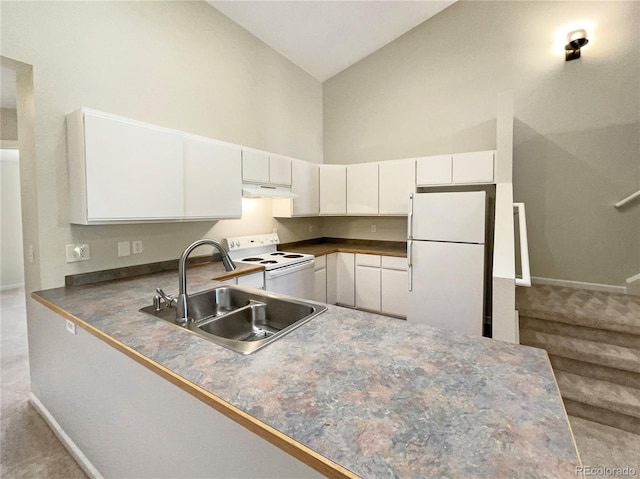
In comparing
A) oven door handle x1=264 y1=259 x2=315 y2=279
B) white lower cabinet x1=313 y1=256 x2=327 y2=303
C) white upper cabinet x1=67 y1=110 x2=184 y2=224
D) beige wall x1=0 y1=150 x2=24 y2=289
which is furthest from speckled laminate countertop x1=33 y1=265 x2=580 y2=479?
beige wall x1=0 y1=150 x2=24 y2=289

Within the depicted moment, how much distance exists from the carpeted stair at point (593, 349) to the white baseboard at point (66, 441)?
3013 mm

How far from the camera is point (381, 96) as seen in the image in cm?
423

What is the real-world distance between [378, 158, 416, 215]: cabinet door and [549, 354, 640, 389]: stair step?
6.56 ft

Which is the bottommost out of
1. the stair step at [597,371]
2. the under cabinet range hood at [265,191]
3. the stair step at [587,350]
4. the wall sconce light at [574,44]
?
the stair step at [597,371]

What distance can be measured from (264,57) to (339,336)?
363cm

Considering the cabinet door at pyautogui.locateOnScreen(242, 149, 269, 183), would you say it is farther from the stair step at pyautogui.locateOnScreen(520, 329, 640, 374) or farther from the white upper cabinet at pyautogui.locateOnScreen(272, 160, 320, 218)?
the stair step at pyautogui.locateOnScreen(520, 329, 640, 374)

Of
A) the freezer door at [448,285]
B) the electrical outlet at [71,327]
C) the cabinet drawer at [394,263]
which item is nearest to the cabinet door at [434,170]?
the freezer door at [448,285]

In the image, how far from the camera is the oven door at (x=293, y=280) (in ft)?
9.48

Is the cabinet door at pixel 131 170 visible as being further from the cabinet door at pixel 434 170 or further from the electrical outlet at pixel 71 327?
the cabinet door at pixel 434 170

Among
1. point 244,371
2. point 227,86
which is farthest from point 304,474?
point 227,86

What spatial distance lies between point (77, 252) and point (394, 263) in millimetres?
3038

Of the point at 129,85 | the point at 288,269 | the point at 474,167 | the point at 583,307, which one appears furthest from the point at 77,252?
the point at 583,307

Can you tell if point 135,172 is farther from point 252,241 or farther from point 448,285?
point 448,285

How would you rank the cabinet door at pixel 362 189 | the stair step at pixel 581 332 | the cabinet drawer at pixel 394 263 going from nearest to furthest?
the stair step at pixel 581 332 < the cabinet drawer at pixel 394 263 < the cabinet door at pixel 362 189
